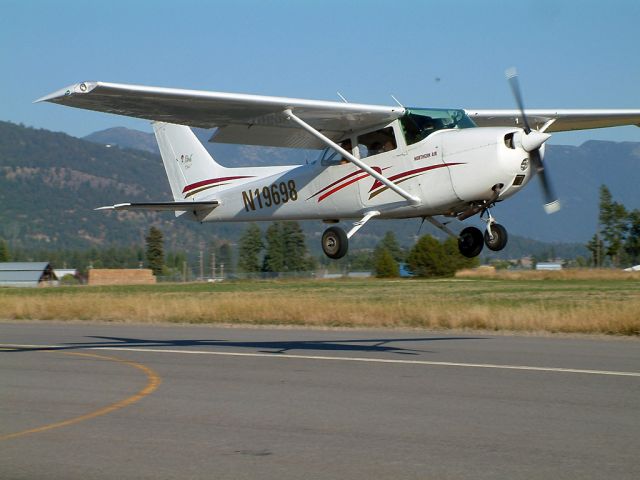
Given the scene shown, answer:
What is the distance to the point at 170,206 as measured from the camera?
21.1 metres

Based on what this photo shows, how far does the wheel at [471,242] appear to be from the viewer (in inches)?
719

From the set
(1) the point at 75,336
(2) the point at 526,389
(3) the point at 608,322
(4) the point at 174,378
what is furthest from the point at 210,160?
(2) the point at 526,389

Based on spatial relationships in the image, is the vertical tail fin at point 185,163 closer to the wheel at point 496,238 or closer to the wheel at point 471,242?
the wheel at point 471,242

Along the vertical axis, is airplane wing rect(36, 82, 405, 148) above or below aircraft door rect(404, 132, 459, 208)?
above

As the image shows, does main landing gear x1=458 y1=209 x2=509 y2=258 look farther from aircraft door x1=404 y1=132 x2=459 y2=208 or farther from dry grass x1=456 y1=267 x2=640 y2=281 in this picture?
dry grass x1=456 y1=267 x2=640 y2=281

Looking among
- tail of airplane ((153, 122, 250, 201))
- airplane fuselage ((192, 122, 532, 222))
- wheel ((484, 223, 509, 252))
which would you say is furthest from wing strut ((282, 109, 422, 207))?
tail of airplane ((153, 122, 250, 201))

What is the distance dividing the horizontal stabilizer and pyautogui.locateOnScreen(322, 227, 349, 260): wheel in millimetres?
3828

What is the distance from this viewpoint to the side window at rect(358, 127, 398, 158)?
60.2 feet

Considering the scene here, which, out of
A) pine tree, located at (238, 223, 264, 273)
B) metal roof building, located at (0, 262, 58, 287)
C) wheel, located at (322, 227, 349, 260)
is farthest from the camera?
pine tree, located at (238, 223, 264, 273)

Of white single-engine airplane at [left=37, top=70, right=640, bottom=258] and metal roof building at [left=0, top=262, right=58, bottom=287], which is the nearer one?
white single-engine airplane at [left=37, top=70, right=640, bottom=258]

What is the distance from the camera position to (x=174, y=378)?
40.9ft

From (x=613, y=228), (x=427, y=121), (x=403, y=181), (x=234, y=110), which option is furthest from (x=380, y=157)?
(x=613, y=228)

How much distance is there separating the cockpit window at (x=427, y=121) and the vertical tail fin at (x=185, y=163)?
631 centimetres

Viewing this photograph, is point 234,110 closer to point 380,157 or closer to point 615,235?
point 380,157
